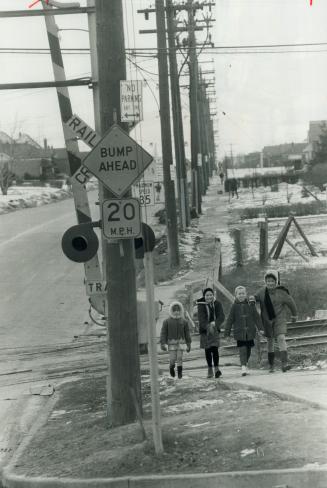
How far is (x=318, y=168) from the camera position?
59.0 metres

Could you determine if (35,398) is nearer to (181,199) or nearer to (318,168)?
(181,199)

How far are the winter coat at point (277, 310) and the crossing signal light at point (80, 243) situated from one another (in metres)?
3.49

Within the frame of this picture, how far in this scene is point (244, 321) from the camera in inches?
434

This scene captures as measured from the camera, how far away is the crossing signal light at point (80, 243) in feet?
27.1

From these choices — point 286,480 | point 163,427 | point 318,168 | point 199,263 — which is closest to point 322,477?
point 286,480

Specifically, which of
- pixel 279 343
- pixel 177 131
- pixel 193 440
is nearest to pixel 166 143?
pixel 177 131

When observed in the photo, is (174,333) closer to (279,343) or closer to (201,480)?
(279,343)

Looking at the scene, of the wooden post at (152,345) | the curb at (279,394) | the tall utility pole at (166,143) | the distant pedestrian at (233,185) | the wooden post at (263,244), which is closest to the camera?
the wooden post at (152,345)

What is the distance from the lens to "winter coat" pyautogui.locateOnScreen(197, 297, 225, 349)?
1094 cm

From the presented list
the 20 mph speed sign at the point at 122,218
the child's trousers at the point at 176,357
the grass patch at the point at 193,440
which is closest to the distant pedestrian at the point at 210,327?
the child's trousers at the point at 176,357

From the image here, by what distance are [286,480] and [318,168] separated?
5430 centimetres

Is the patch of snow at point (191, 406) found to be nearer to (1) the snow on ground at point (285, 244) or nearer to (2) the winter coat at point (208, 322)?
(2) the winter coat at point (208, 322)

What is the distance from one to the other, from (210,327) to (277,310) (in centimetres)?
90

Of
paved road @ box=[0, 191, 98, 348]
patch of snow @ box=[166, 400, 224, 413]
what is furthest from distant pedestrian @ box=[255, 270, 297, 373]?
paved road @ box=[0, 191, 98, 348]
